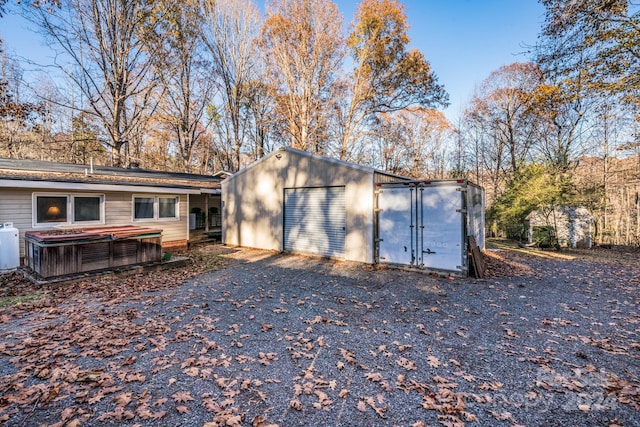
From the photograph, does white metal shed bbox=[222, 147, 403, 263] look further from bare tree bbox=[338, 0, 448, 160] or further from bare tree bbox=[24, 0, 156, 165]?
bare tree bbox=[24, 0, 156, 165]

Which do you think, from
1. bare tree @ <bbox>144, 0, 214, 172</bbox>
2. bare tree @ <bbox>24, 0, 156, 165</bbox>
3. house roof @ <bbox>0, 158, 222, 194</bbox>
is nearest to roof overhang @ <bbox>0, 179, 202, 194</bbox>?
house roof @ <bbox>0, 158, 222, 194</bbox>

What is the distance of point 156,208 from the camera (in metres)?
10.6

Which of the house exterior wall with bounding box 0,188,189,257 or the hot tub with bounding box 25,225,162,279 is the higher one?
the house exterior wall with bounding box 0,188,189,257

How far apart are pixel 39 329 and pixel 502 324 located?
6975 mm

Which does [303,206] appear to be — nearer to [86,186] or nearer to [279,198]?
[279,198]

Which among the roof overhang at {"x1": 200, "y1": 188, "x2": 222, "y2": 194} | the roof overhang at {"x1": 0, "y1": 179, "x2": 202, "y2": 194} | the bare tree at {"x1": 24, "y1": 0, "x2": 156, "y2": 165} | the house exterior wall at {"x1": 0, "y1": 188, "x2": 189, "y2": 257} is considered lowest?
the house exterior wall at {"x1": 0, "y1": 188, "x2": 189, "y2": 257}

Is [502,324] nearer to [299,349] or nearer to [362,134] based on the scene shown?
[299,349]

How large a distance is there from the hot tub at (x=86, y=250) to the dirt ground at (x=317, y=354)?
1.77 ft

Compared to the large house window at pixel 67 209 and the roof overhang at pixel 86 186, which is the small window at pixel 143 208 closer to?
the roof overhang at pixel 86 186

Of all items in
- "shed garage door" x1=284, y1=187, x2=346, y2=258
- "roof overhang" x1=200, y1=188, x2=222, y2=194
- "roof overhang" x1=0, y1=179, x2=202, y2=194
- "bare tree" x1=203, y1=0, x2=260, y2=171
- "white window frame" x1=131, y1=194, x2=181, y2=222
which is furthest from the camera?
"bare tree" x1=203, y1=0, x2=260, y2=171

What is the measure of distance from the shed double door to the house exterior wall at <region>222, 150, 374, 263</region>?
1.61 ft

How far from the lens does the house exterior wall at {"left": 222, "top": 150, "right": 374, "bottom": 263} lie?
879 centimetres

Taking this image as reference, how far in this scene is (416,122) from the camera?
2158 centimetres

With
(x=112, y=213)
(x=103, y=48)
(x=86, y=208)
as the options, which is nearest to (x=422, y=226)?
(x=112, y=213)
